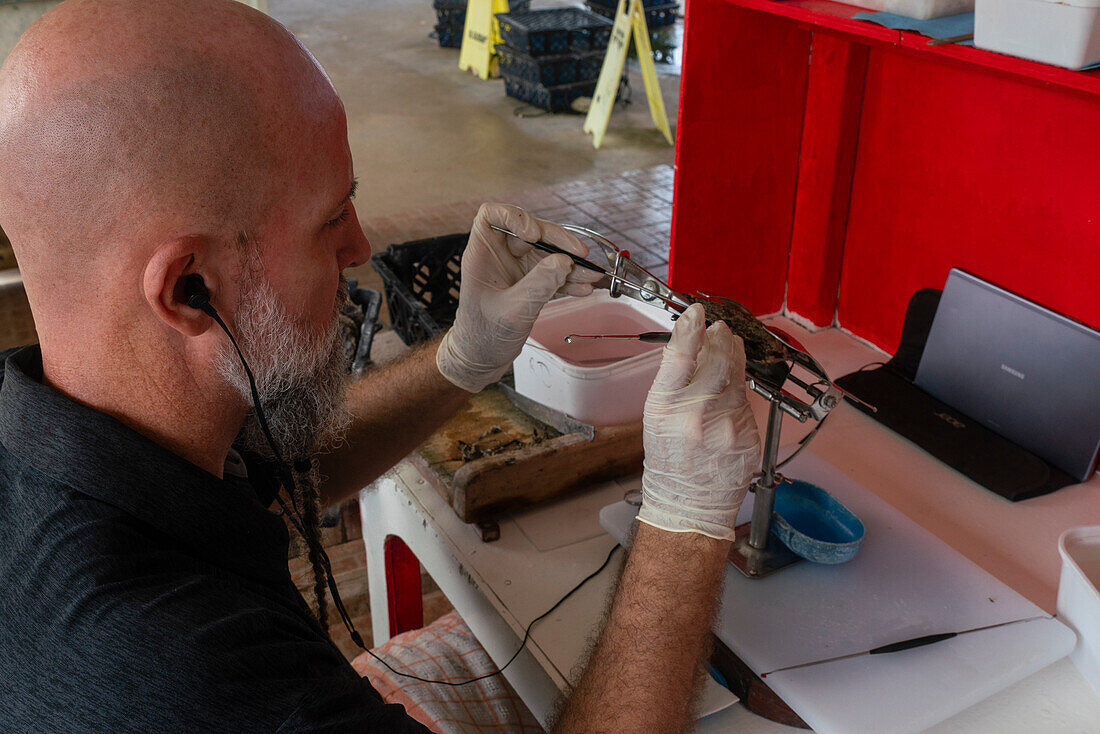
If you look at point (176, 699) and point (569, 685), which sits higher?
point (176, 699)

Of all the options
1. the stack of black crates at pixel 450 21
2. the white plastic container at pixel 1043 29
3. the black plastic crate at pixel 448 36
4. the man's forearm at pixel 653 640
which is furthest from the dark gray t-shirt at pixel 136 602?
the black plastic crate at pixel 448 36

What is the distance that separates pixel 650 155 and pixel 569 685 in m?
5.46

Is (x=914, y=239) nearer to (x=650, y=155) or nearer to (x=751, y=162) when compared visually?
(x=751, y=162)

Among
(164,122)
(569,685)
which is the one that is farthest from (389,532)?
(164,122)

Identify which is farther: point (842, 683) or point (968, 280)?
point (968, 280)

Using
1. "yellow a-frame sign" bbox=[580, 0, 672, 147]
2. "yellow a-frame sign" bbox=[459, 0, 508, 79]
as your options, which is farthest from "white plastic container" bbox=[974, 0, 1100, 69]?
"yellow a-frame sign" bbox=[459, 0, 508, 79]

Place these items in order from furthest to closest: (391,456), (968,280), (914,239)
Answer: (914,239) < (968,280) < (391,456)

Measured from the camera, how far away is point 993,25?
1269 mm

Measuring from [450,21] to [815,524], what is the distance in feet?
28.2

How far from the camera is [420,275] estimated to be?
2.47 meters

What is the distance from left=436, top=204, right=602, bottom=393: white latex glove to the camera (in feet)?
4.89

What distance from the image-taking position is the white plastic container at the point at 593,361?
166 centimetres

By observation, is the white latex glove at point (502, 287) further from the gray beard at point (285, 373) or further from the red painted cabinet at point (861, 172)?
the red painted cabinet at point (861, 172)

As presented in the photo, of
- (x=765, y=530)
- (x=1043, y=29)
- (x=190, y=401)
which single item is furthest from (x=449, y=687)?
(x=1043, y=29)
